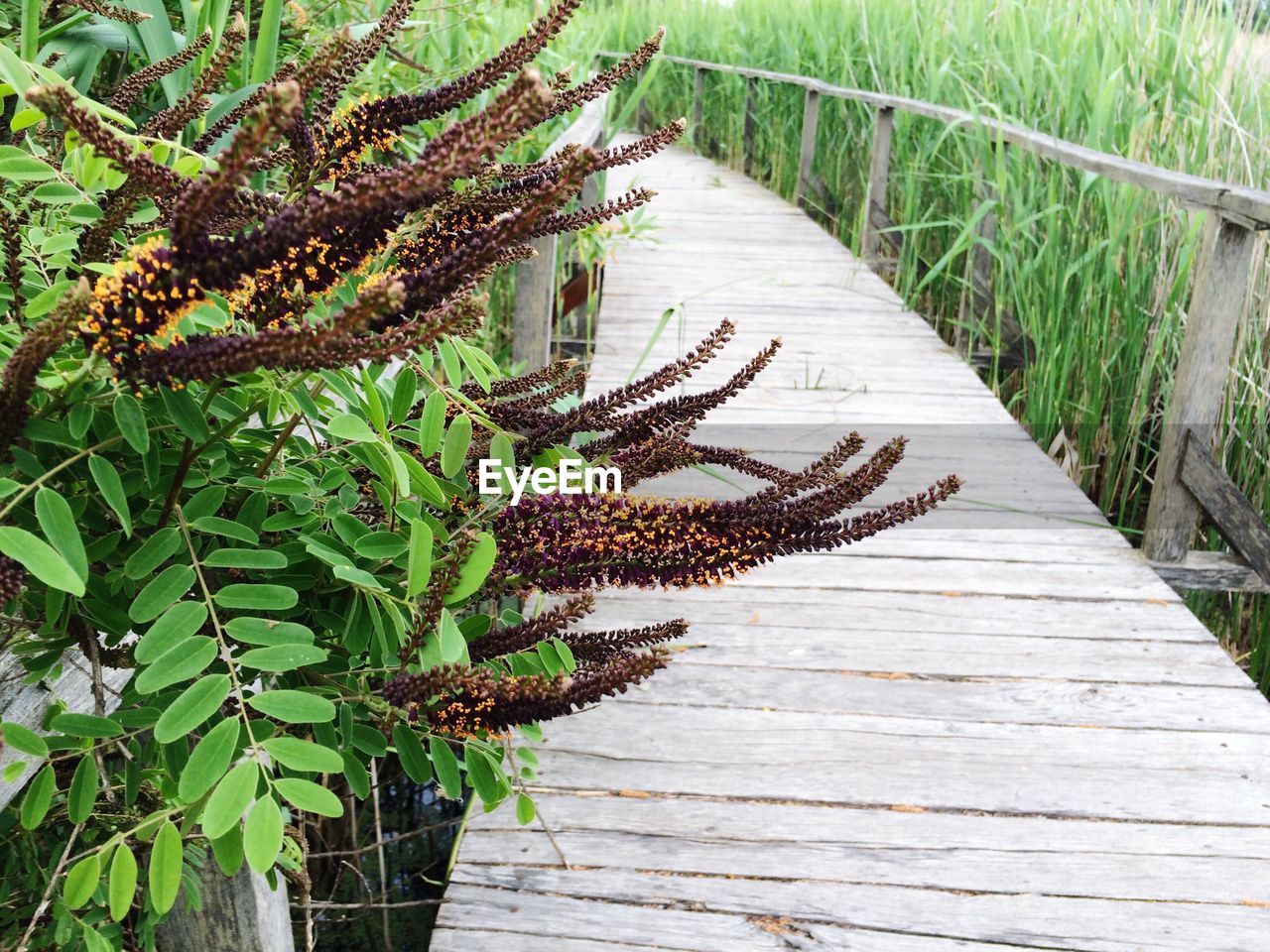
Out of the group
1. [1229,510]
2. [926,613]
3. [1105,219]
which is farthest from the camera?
[1105,219]

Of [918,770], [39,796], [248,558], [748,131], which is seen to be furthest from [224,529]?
[748,131]

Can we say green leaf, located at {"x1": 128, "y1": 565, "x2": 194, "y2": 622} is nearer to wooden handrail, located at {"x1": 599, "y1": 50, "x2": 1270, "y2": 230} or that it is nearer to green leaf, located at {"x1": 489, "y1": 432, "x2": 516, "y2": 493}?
green leaf, located at {"x1": 489, "y1": 432, "x2": 516, "y2": 493}

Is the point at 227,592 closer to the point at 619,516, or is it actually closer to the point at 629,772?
the point at 619,516

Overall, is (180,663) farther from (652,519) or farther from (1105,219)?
(1105,219)

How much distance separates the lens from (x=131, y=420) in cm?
63

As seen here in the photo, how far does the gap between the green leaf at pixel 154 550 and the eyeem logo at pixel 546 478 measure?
0.27 meters

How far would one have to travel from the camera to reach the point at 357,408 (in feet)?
3.16

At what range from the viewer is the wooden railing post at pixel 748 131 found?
29.1 feet

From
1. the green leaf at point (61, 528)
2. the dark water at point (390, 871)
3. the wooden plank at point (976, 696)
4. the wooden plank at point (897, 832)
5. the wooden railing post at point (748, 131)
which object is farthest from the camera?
the wooden railing post at point (748, 131)

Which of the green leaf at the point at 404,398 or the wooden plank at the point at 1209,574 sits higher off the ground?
the green leaf at the point at 404,398

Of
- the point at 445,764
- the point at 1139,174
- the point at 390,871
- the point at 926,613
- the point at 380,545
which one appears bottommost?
the point at 390,871

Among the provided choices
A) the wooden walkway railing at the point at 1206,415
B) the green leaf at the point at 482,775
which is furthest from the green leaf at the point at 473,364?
the wooden walkway railing at the point at 1206,415

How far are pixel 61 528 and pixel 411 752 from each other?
348 millimetres

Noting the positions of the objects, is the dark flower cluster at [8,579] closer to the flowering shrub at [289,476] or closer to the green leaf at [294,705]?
the flowering shrub at [289,476]
